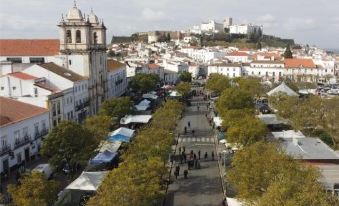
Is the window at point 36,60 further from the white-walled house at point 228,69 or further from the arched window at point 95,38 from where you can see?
the white-walled house at point 228,69

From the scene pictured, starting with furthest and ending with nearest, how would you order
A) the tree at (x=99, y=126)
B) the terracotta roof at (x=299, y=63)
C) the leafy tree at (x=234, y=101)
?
the terracotta roof at (x=299, y=63), the leafy tree at (x=234, y=101), the tree at (x=99, y=126)

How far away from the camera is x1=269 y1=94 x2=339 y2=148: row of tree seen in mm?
47250

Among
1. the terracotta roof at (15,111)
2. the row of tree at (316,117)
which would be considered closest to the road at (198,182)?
the row of tree at (316,117)

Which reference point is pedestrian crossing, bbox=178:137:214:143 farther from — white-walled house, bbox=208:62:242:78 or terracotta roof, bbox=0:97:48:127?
white-walled house, bbox=208:62:242:78

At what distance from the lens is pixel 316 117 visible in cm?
5028

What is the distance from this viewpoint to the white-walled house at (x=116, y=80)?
73825 mm

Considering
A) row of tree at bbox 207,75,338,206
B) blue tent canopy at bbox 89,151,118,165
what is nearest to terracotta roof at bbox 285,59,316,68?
blue tent canopy at bbox 89,151,118,165

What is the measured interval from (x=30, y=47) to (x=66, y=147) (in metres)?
35.6

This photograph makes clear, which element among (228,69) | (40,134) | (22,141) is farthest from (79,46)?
(228,69)

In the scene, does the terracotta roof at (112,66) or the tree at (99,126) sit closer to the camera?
the tree at (99,126)

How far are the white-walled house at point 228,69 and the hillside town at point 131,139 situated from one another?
134 ft

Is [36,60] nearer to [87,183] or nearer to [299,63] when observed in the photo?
[87,183]

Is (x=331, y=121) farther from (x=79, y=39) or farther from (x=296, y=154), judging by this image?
(x=79, y=39)

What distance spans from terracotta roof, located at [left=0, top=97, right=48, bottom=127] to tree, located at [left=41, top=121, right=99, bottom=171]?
4811 mm
